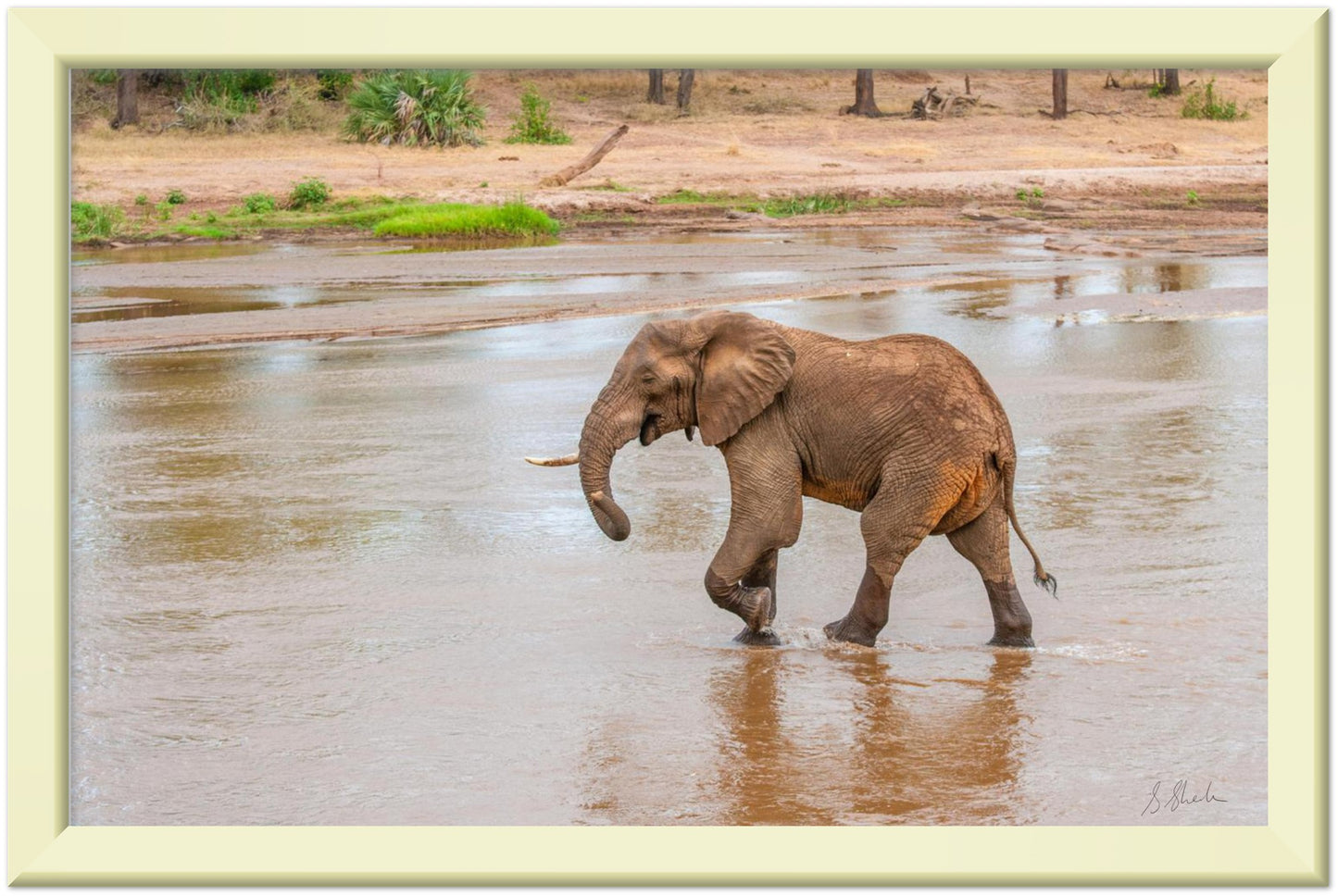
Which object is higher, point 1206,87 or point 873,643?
point 1206,87

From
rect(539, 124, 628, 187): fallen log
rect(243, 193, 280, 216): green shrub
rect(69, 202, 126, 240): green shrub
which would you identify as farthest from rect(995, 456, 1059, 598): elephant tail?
rect(539, 124, 628, 187): fallen log

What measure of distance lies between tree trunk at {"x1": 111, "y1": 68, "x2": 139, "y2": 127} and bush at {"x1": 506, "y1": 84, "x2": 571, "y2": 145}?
6.27 meters

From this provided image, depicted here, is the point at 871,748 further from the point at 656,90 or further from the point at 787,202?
the point at 656,90

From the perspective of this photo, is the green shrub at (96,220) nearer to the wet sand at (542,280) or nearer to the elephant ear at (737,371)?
the wet sand at (542,280)

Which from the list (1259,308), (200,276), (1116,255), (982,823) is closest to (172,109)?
(200,276)

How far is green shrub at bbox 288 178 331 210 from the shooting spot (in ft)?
86.4

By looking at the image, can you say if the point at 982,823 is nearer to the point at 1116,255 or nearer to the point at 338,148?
the point at 1116,255

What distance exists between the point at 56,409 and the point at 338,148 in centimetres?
2405

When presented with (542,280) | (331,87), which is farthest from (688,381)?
(331,87)

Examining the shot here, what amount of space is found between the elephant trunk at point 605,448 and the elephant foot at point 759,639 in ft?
2.24

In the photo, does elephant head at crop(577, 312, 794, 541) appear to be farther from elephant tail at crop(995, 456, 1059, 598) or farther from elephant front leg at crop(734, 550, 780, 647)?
elephant tail at crop(995, 456, 1059, 598)

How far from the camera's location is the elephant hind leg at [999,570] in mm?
6832

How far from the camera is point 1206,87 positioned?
3023cm

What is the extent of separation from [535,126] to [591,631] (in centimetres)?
2265
